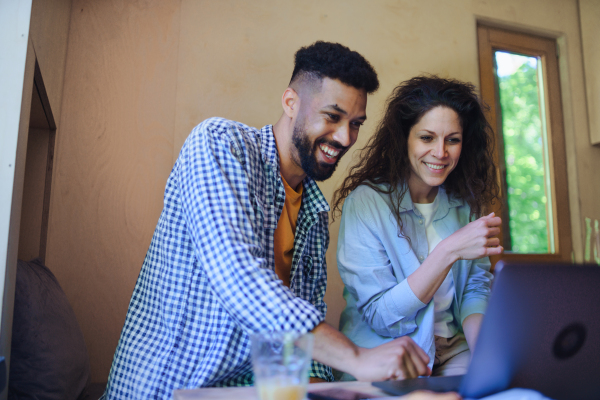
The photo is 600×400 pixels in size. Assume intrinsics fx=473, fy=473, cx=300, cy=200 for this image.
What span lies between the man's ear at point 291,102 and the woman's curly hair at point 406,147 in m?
0.38

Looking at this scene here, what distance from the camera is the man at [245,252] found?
742 millimetres

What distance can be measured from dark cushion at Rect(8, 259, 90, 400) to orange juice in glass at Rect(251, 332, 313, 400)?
0.90 m

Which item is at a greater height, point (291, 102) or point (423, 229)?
point (291, 102)

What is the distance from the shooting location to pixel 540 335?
0.59 meters

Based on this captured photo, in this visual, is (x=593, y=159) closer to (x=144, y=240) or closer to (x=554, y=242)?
(x=554, y=242)

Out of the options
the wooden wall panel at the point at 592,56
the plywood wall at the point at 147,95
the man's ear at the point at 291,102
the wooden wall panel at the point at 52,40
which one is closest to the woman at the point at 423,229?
the man's ear at the point at 291,102

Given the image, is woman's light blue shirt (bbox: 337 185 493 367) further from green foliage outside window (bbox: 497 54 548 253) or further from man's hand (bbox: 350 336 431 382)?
green foliage outside window (bbox: 497 54 548 253)

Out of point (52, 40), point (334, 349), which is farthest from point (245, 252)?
point (52, 40)

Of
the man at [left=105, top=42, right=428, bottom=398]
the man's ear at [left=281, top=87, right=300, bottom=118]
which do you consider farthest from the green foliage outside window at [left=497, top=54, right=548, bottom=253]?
the man's ear at [left=281, top=87, right=300, bottom=118]

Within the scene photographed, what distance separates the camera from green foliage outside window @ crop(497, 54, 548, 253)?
2.57 meters

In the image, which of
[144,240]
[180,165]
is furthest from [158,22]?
[180,165]

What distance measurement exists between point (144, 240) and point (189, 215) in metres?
1.01

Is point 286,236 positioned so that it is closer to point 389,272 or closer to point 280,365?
point 389,272

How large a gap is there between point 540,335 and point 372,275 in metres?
0.71
